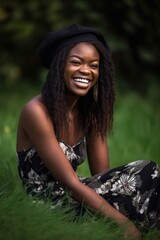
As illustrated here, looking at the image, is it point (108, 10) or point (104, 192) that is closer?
point (104, 192)

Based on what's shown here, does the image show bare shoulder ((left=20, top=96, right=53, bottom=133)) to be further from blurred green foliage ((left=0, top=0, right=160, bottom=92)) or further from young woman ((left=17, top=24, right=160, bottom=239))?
blurred green foliage ((left=0, top=0, right=160, bottom=92))

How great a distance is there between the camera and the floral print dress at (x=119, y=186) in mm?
4137

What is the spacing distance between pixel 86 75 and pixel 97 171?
0.78m

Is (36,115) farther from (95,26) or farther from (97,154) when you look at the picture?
(95,26)

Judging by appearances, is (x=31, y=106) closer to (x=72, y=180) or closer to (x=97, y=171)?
(x=72, y=180)

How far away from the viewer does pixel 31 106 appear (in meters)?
4.09

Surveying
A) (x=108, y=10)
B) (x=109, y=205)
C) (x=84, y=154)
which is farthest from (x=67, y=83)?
(x=108, y=10)

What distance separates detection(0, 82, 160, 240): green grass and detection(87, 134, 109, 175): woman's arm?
1.80 feet

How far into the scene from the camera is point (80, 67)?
164 inches

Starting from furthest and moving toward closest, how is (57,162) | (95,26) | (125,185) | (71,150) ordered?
(95,26) < (71,150) < (125,185) < (57,162)

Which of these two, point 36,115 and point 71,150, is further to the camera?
point 71,150

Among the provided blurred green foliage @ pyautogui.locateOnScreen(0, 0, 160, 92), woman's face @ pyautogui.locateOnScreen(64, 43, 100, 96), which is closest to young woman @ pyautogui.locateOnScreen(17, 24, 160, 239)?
woman's face @ pyautogui.locateOnScreen(64, 43, 100, 96)

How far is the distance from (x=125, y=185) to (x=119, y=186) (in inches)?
1.5

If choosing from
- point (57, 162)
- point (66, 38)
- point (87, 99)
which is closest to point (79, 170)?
point (87, 99)
